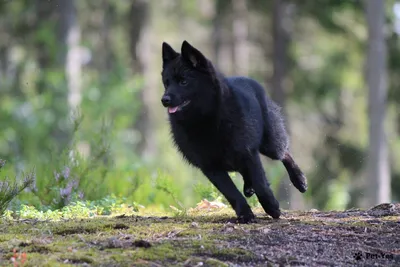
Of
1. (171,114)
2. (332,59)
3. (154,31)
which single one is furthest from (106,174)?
(154,31)

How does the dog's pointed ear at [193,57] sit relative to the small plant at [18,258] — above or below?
above

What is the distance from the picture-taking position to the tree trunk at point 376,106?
14977mm

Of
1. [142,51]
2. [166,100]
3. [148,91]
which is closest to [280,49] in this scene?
[142,51]

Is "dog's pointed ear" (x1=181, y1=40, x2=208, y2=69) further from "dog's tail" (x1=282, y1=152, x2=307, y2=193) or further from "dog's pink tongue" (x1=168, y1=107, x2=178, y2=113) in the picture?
"dog's tail" (x1=282, y1=152, x2=307, y2=193)

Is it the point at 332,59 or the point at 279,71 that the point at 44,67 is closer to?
the point at 279,71

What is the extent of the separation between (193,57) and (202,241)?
186 centimetres

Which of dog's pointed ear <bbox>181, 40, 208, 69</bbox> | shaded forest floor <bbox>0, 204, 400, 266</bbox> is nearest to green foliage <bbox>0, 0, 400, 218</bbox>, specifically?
dog's pointed ear <bbox>181, 40, 208, 69</bbox>

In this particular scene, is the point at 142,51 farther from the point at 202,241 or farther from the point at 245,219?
the point at 202,241

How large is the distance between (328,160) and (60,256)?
17072 millimetres

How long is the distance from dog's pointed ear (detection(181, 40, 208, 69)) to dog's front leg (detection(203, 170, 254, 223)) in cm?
93

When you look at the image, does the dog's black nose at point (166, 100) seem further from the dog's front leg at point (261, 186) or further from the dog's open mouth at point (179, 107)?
the dog's front leg at point (261, 186)

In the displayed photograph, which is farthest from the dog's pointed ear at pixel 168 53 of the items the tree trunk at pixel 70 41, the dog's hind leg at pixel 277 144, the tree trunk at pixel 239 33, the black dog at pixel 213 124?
the tree trunk at pixel 239 33

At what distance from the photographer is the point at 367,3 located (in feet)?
51.1

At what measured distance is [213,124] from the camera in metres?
6.05
